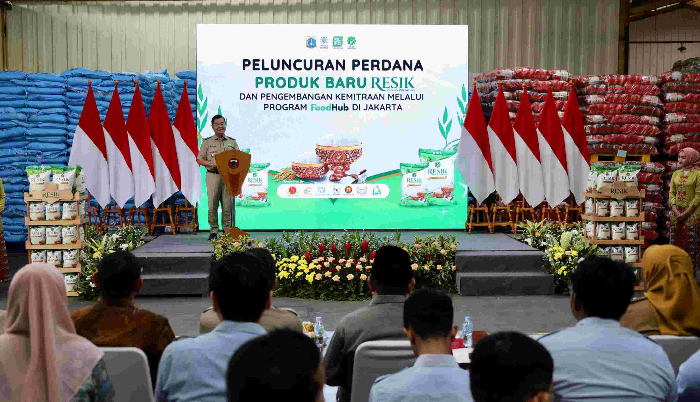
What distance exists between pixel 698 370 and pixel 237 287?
4.85ft

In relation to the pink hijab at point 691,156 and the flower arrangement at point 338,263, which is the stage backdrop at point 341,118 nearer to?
the flower arrangement at point 338,263

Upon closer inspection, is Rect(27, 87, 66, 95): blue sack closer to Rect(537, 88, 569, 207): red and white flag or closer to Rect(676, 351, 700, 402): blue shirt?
Rect(537, 88, 569, 207): red and white flag

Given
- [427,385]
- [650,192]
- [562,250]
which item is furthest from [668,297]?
[650,192]

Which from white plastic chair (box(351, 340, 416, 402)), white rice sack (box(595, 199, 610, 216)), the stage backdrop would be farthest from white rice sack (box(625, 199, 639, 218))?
white plastic chair (box(351, 340, 416, 402))

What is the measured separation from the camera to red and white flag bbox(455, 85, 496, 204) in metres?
9.27

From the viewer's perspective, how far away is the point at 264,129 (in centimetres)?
1026

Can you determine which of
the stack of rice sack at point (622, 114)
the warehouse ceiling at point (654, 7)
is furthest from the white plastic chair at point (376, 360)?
the warehouse ceiling at point (654, 7)

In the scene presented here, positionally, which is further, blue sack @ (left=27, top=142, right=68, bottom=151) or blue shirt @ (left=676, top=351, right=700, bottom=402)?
blue sack @ (left=27, top=142, right=68, bottom=151)

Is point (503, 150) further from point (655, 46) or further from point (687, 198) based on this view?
point (655, 46)

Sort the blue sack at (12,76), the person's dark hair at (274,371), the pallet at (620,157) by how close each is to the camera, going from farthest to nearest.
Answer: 1. the blue sack at (12,76)
2. the pallet at (620,157)
3. the person's dark hair at (274,371)

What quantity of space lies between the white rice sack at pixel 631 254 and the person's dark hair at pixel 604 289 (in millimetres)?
5583

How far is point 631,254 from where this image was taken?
797cm

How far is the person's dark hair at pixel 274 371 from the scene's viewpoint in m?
1.35

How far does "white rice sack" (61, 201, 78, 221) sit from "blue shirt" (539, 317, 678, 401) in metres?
6.27
